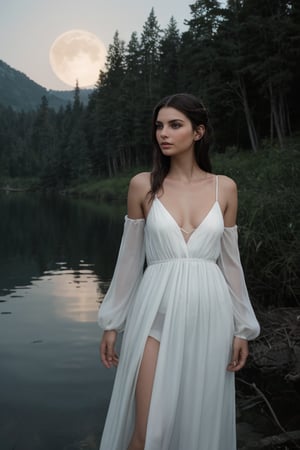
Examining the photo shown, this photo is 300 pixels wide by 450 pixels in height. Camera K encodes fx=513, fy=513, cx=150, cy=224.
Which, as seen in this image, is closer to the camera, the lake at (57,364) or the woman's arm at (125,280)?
the woman's arm at (125,280)

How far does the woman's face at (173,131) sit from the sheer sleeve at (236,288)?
1.67 feet

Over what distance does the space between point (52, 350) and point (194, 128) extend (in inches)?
203

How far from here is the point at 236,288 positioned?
275cm

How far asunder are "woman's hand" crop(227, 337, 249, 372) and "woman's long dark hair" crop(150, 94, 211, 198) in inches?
34.8

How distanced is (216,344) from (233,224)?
0.66m

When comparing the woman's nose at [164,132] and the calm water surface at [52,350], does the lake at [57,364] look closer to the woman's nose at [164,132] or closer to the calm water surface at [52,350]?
the calm water surface at [52,350]

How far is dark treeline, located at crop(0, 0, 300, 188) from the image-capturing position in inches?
1036

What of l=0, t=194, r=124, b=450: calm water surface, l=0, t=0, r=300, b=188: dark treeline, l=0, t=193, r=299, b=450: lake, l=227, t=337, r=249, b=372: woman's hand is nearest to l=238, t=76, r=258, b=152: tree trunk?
l=0, t=0, r=300, b=188: dark treeline

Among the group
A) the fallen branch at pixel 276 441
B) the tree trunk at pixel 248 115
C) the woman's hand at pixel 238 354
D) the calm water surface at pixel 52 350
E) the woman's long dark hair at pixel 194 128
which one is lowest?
the calm water surface at pixel 52 350

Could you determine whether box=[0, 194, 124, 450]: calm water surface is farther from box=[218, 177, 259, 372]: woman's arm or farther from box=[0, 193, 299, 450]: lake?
box=[218, 177, 259, 372]: woman's arm

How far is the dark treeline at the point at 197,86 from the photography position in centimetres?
2631

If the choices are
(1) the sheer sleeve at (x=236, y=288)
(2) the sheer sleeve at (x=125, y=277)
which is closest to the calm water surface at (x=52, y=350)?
(2) the sheer sleeve at (x=125, y=277)

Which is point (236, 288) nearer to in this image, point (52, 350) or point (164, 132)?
point (164, 132)

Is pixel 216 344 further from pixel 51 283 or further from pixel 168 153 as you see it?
pixel 51 283
